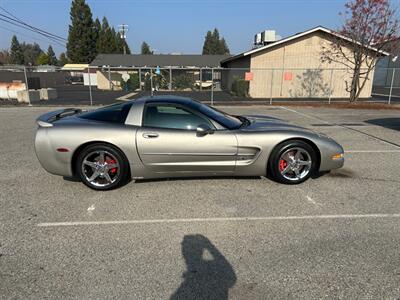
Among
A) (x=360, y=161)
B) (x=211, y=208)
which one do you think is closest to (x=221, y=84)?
(x=360, y=161)

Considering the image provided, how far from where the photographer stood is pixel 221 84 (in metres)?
32.4

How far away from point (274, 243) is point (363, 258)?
2.54 ft

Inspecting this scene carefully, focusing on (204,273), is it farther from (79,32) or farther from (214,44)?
(214,44)

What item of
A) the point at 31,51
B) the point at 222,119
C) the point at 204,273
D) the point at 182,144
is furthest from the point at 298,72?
the point at 31,51

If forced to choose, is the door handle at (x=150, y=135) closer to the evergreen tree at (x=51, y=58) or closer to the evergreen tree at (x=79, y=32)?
the evergreen tree at (x=79, y=32)

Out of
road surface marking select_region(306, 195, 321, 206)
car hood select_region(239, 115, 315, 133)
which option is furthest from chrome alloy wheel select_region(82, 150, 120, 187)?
road surface marking select_region(306, 195, 321, 206)

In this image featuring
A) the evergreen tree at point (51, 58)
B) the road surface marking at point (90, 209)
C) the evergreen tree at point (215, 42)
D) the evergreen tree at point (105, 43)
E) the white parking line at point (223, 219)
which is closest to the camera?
the white parking line at point (223, 219)

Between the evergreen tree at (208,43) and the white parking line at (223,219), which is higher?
the evergreen tree at (208,43)

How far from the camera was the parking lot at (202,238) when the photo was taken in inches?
85.8

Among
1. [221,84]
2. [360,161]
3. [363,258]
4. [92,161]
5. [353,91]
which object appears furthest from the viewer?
[221,84]

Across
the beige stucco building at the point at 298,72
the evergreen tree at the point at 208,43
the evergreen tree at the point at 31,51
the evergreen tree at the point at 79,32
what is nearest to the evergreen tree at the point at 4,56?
the evergreen tree at the point at 31,51

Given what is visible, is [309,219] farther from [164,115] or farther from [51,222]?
[51,222]

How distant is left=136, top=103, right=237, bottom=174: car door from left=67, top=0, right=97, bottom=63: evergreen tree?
186 ft

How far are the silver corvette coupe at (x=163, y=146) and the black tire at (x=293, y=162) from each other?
0.01 m
